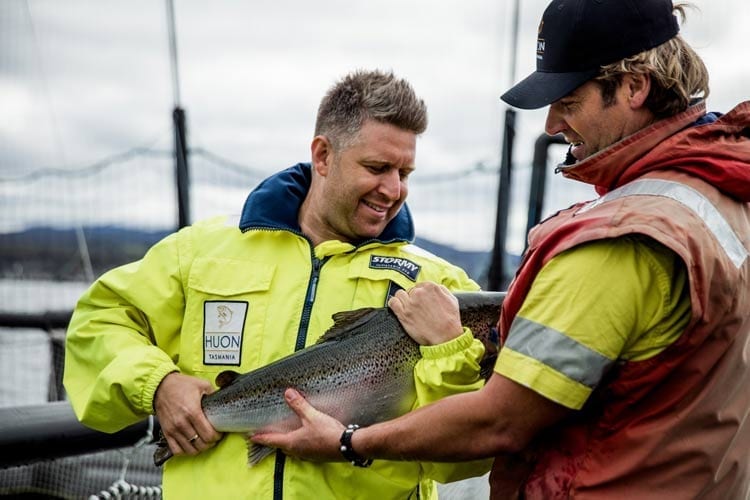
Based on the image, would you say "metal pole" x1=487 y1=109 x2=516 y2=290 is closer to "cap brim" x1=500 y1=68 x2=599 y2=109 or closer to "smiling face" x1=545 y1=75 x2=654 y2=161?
"cap brim" x1=500 y1=68 x2=599 y2=109

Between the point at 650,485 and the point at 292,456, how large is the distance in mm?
1237

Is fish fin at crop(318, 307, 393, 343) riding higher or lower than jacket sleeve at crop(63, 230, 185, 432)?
higher

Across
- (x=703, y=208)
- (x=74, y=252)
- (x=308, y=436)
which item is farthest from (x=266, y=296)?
(x=74, y=252)

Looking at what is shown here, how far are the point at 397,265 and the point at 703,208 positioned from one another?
1316 mm

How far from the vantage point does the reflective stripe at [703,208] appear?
2191 millimetres

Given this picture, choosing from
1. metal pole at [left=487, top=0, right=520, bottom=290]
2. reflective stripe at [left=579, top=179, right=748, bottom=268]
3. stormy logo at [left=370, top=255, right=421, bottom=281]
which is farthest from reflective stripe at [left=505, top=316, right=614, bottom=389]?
metal pole at [left=487, top=0, right=520, bottom=290]

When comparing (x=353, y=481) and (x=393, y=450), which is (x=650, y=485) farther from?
(x=353, y=481)

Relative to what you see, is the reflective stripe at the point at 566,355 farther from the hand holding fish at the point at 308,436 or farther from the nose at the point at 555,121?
the hand holding fish at the point at 308,436

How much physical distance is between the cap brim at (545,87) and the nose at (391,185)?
803 millimetres

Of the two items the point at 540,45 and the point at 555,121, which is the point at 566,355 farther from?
the point at 540,45

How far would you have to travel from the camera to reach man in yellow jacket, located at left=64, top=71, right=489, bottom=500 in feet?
10.1

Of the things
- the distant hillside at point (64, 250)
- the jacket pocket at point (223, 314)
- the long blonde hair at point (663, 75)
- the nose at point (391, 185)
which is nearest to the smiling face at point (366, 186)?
the nose at point (391, 185)

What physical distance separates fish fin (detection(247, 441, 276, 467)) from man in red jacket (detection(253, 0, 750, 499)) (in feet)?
1.95

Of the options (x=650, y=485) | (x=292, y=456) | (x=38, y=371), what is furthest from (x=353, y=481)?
(x=38, y=371)
